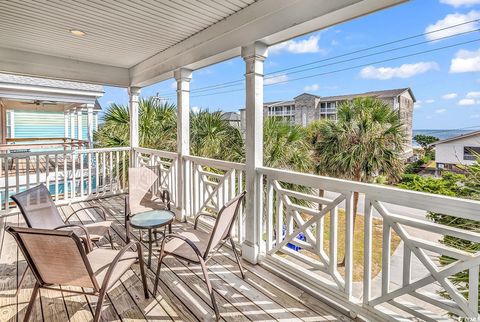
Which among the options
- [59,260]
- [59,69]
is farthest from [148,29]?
[59,260]

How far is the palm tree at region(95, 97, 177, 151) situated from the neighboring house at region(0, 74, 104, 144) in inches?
77.7

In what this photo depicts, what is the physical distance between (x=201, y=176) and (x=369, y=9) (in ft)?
9.75

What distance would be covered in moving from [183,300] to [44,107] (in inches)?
505

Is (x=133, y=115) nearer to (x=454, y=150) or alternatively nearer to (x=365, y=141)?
(x=365, y=141)

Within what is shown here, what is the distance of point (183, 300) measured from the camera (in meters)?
2.35

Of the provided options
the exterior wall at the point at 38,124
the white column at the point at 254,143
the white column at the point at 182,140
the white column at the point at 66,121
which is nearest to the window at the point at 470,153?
the white column at the point at 254,143

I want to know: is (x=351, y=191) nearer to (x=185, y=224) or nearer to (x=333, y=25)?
(x=333, y=25)

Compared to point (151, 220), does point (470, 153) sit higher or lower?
higher

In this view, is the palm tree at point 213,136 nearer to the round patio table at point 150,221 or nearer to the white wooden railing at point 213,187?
the white wooden railing at point 213,187

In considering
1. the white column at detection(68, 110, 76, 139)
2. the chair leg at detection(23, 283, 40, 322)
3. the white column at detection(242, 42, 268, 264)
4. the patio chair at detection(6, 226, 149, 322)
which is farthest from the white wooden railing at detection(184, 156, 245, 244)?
the white column at detection(68, 110, 76, 139)

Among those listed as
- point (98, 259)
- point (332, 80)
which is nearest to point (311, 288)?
point (98, 259)

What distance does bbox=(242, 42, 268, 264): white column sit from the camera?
2.93m

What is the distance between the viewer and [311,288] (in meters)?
2.48

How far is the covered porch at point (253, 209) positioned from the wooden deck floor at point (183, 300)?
0.5 inches
